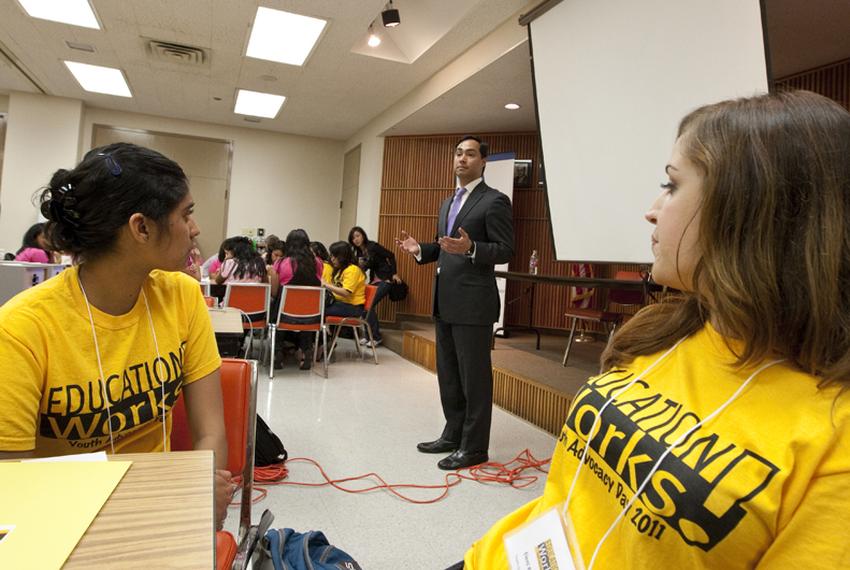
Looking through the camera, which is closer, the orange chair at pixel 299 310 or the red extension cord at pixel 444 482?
the red extension cord at pixel 444 482

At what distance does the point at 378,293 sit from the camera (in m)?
6.34

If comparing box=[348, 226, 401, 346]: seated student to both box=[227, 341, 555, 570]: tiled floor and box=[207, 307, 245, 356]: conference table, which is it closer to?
box=[227, 341, 555, 570]: tiled floor

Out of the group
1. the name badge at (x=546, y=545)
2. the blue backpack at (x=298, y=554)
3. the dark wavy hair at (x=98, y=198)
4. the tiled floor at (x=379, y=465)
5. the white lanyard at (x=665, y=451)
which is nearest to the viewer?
the white lanyard at (x=665, y=451)

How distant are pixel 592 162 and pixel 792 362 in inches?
116

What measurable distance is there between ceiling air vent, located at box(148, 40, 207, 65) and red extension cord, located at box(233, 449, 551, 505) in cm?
Answer: 479

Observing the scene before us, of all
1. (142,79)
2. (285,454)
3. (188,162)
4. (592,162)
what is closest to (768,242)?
(285,454)

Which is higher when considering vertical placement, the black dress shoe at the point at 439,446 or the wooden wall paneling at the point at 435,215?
the wooden wall paneling at the point at 435,215

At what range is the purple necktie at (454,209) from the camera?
8.76 feet

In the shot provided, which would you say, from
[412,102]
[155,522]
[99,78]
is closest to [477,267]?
[155,522]

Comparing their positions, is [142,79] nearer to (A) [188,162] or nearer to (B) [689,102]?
(A) [188,162]

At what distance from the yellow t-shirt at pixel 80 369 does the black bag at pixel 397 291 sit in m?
5.83

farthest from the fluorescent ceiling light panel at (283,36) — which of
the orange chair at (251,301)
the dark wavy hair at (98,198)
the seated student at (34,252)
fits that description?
the dark wavy hair at (98,198)

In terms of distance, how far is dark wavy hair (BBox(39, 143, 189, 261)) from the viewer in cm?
98

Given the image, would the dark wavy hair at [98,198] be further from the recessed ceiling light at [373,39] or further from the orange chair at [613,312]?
the recessed ceiling light at [373,39]
